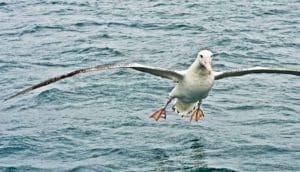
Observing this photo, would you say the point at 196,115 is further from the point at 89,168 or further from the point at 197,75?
the point at 89,168

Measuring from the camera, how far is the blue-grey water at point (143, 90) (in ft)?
56.0

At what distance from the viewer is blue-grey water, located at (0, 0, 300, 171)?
17078 millimetres

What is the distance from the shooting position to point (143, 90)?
21.3 meters

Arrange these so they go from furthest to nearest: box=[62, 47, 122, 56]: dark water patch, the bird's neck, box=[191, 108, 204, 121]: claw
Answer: box=[62, 47, 122, 56]: dark water patch, box=[191, 108, 204, 121]: claw, the bird's neck

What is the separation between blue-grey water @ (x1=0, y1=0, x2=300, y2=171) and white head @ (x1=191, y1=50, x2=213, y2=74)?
8.63 ft

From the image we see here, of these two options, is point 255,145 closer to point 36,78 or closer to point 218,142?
point 218,142

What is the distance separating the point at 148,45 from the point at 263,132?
27.6ft

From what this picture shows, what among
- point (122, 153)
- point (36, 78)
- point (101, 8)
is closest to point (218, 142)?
point (122, 153)

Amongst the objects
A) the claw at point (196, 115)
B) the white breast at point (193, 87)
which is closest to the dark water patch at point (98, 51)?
the claw at point (196, 115)

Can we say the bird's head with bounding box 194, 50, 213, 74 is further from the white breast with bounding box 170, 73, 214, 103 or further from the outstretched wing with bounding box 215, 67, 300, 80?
the outstretched wing with bounding box 215, 67, 300, 80

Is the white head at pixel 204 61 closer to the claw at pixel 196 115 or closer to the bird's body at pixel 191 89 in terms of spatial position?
the bird's body at pixel 191 89

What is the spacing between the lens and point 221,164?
1644cm

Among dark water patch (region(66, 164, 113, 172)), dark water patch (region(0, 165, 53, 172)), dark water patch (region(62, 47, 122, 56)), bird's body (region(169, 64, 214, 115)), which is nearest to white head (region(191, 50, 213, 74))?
bird's body (region(169, 64, 214, 115))

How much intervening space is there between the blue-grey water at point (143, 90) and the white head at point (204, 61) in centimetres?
263
